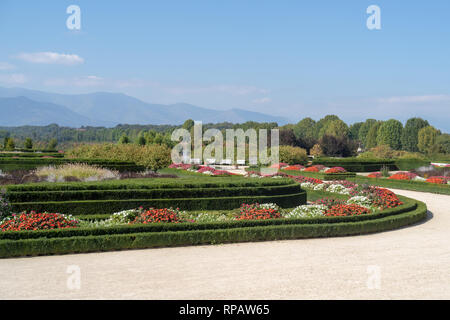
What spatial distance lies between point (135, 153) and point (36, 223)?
15607 mm

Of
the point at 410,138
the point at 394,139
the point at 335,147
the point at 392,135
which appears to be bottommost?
the point at 335,147

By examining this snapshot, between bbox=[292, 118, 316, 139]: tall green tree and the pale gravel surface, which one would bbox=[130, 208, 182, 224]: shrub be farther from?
bbox=[292, 118, 316, 139]: tall green tree

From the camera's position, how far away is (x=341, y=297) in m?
6.29

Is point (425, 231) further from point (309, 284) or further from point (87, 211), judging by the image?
point (87, 211)

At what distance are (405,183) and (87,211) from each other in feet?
59.6

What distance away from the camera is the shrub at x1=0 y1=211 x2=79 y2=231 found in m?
9.41

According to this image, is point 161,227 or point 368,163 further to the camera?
point 368,163

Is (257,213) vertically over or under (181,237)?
over

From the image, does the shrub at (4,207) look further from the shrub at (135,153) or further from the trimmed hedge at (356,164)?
the trimmed hedge at (356,164)

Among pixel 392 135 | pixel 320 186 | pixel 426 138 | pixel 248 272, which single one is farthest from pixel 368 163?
pixel 426 138

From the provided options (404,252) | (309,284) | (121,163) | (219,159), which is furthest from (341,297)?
(219,159)

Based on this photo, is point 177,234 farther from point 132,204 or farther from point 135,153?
point 135,153

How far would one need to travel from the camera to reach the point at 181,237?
9.71 meters

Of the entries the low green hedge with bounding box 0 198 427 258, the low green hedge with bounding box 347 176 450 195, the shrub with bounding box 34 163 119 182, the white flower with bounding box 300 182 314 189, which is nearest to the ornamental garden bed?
the low green hedge with bounding box 0 198 427 258
